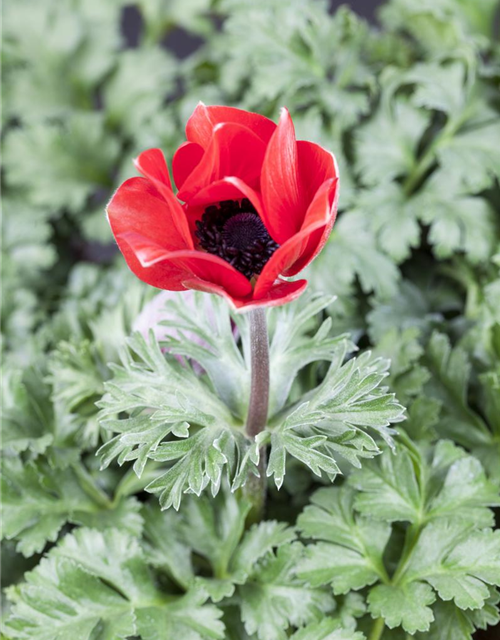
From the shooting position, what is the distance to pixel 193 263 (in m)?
0.43

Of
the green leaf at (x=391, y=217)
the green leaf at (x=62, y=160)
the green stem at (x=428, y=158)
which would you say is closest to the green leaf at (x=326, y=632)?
the green leaf at (x=391, y=217)

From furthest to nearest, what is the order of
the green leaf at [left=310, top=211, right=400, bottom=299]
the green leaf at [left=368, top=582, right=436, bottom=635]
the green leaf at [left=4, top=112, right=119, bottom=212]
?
1. the green leaf at [left=4, top=112, right=119, bottom=212]
2. the green leaf at [left=310, top=211, right=400, bottom=299]
3. the green leaf at [left=368, top=582, right=436, bottom=635]

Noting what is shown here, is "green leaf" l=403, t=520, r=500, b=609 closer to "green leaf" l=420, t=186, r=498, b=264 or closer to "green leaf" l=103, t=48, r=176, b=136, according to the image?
"green leaf" l=420, t=186, r=498, b=264

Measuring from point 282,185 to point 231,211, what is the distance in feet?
0.16

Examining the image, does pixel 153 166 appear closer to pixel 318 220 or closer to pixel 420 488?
pixel 318 220

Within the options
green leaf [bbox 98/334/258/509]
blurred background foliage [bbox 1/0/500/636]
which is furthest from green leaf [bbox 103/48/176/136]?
green leaf [bbox 98/334/258/509]

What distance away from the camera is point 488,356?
72cm

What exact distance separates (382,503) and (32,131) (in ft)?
2.30

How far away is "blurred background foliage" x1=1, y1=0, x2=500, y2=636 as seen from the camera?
69 cm

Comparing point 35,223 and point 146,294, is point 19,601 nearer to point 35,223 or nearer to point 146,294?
point 146,294

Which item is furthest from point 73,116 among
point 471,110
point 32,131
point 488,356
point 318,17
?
point 488,356

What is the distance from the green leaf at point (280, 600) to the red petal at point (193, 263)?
0.84ft

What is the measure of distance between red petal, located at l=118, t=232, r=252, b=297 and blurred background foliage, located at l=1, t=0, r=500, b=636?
0.25m

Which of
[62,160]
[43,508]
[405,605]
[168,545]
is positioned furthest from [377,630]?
[62,160]
